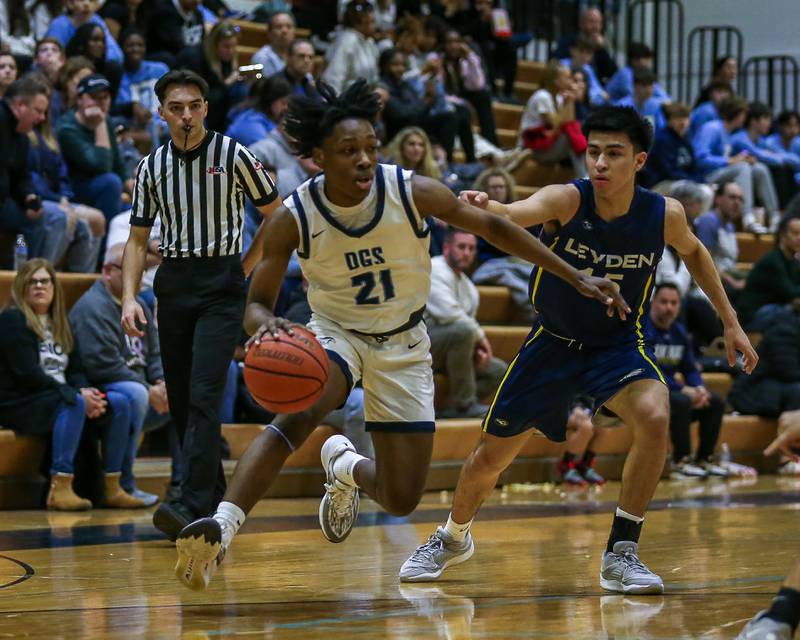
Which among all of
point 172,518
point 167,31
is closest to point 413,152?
point 167,31

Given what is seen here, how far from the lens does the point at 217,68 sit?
1123cm

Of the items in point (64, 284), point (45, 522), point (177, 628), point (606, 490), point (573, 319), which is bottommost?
point (606, 490)

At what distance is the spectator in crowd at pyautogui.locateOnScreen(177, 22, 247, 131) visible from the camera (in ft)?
36.8

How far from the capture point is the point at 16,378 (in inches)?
304

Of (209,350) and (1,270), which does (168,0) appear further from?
(209,350)

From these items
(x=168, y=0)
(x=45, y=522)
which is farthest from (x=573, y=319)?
(x=168, y=0)

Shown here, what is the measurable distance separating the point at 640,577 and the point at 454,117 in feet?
26.7

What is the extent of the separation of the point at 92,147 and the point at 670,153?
6405 mm

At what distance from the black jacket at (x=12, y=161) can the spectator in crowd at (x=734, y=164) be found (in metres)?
7.77

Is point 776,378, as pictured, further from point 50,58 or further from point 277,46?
point 50,58

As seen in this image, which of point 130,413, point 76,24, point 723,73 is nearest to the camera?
point 130,413

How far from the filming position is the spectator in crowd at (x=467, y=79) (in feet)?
44.4

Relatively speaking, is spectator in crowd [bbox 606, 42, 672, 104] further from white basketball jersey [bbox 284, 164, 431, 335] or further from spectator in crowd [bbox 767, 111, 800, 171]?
white basketball jersey [bbox 284, 164, 431, 335]

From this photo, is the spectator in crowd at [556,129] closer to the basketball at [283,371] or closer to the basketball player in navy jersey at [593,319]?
the basketball player in navy jersey at [593,319]
